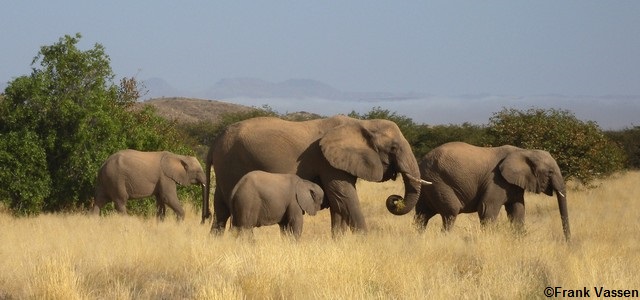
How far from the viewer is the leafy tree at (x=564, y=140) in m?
27.7

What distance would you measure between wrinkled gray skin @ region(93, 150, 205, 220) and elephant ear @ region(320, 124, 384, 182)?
6611 millimetres

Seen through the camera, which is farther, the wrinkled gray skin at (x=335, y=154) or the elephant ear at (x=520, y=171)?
the elephant ear at (x=520, y=171)

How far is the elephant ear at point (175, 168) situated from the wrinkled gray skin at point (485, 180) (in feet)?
19.0

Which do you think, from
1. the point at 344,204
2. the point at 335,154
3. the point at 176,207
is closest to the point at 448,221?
the point at 344,204

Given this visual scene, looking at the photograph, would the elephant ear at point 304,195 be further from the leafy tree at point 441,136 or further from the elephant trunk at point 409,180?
the leafy tree at point 441,136

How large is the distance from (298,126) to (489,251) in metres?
3.76

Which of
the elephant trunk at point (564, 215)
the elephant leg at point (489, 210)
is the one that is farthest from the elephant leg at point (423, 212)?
the elephant trunk at point (564, 215)

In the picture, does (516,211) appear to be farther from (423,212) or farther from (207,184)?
(207,184)

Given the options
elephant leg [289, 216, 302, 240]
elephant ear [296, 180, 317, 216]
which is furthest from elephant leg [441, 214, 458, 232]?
elephant ear [296, 180, 317, 216]

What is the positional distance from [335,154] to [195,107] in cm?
8292

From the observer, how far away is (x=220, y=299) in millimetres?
8031

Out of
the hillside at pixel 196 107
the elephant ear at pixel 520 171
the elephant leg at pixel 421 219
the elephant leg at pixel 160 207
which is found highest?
the elephant ear at pixel 520 171

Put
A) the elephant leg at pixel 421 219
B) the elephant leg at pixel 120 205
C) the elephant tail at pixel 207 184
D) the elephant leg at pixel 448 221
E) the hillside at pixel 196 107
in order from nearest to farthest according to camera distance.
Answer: the elephant tail at pixel 207 184 → the elephant leg at pixel 448 221 → the elephant leg at pixel 421 219 → the elephant leg at pixel 120 205 → the hillside at pixel 196 107

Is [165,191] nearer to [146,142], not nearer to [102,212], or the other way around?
[102,212]
